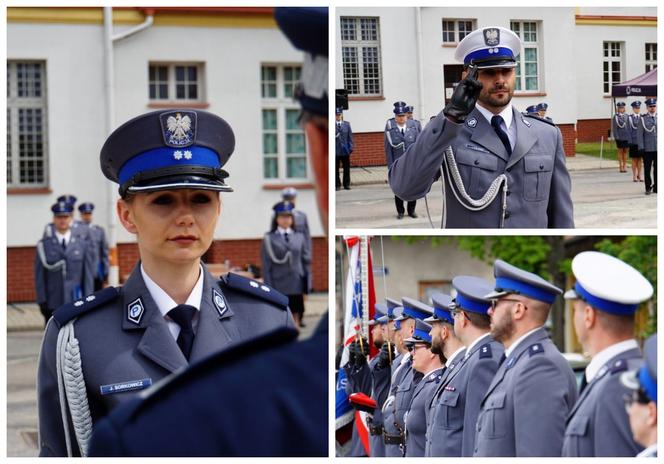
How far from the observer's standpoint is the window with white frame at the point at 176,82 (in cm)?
1630

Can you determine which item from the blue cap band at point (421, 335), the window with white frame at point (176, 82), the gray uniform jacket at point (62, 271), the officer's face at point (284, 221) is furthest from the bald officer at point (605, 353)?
the window with white frame at point (176, 82)

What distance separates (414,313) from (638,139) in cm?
170

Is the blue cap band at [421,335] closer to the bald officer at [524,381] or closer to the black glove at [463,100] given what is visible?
the bald officer at [524,381]

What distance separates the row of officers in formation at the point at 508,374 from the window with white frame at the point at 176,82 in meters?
11.5

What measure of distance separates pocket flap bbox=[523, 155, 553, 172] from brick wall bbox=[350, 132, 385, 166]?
2.05ft

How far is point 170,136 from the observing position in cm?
350

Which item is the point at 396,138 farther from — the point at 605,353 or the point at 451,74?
the point at 605,353

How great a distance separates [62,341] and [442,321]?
7.15 feet

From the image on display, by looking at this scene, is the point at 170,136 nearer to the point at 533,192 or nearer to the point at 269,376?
the point at 533,192

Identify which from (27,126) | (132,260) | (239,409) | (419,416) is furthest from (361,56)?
(27,126)

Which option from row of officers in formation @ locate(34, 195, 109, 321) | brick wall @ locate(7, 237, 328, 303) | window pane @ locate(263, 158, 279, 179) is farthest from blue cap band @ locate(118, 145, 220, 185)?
window pane @ locate(263, 158, 279, 179)

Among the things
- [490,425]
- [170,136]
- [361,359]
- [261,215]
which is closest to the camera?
[170,136]

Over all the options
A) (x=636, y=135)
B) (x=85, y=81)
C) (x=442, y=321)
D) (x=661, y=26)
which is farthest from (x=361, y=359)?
(x=85, y=81)

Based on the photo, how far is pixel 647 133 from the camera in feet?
12.6
